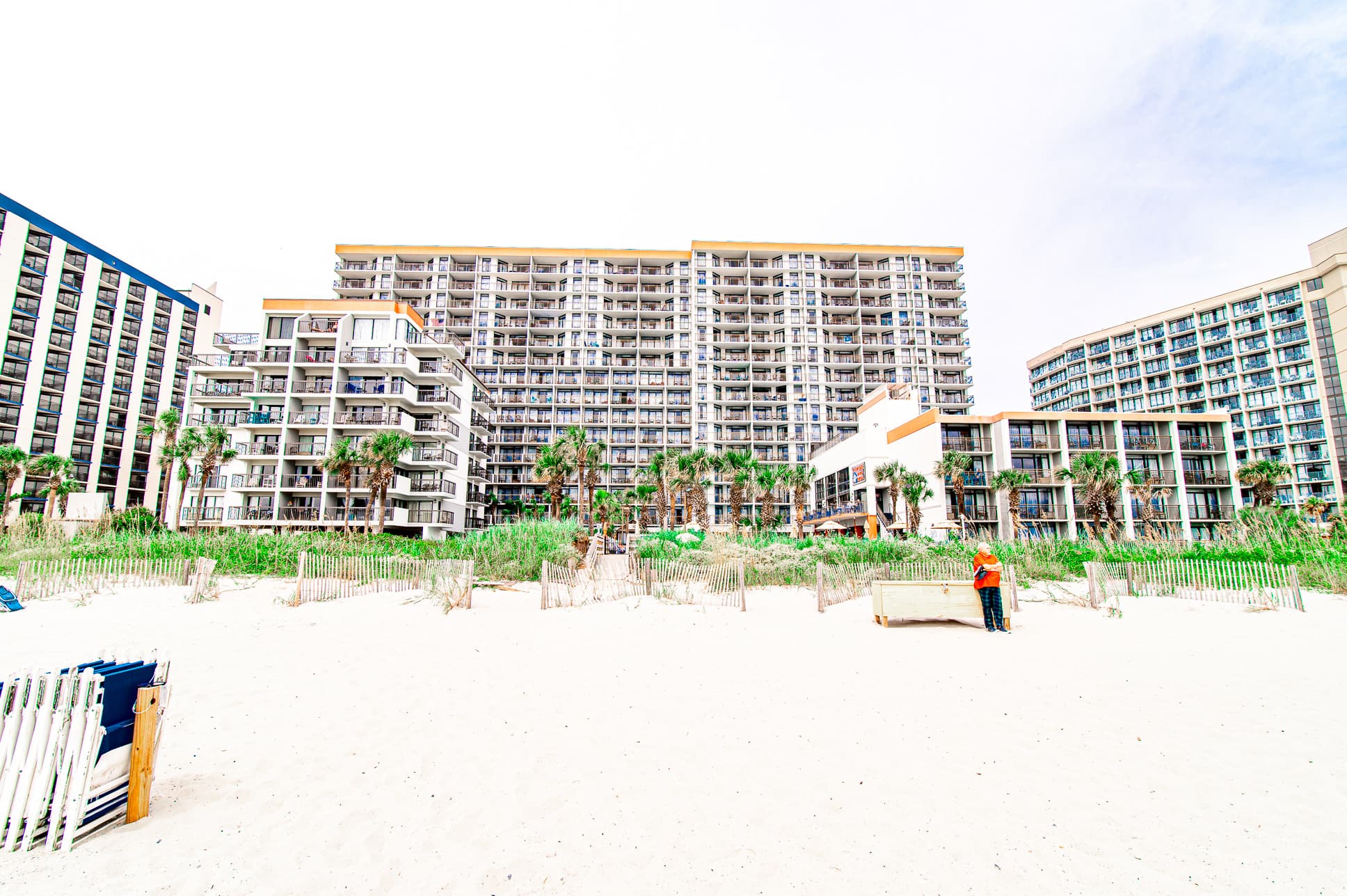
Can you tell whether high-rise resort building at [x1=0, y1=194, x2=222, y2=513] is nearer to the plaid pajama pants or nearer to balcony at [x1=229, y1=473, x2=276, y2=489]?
balcony at [x1=229, y1=473, x2=276, y2=489]

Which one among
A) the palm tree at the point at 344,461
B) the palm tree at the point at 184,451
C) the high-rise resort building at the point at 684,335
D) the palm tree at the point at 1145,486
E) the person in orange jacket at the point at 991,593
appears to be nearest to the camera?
the person in orange jacket at the point at 991,593

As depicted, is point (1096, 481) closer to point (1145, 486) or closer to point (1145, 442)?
point (1145, 486)

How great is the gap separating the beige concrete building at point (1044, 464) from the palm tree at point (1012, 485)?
0.58m

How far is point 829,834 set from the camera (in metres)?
4.06

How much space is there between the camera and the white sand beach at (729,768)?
3.62 meters

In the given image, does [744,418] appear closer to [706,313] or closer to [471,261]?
[706,313]

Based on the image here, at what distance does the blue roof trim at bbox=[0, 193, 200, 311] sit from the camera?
4897cm

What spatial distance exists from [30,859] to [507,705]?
3.90m

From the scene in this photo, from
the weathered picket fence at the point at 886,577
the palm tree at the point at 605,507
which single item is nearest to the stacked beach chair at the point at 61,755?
the weathered picket fence at the point at 886,577

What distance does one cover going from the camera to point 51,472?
44500 mm

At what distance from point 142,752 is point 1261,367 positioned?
9108cm

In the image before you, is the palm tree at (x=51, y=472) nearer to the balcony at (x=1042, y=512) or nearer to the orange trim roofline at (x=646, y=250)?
the orange trim roofline at (x=646, y=250)

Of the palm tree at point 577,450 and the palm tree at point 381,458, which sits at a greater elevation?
the palm tree at point 577,450

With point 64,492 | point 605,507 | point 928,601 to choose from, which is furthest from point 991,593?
point 64,492
